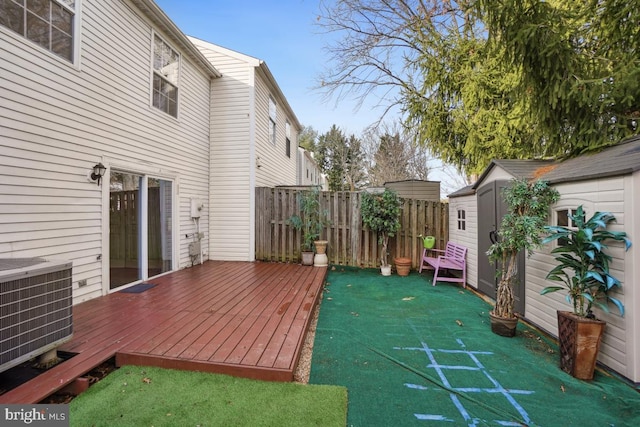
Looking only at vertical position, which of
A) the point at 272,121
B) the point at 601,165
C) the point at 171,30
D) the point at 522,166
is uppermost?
the point at 171,30

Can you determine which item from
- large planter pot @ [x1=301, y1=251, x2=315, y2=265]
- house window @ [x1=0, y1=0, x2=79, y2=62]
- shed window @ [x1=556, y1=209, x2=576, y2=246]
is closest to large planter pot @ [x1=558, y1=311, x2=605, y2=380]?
shed window @ [x1=556, y1=209, x2=576, y2=246]

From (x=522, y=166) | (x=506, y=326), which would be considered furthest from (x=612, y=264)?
(x=522, y=166)

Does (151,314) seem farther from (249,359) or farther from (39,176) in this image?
(39,176)

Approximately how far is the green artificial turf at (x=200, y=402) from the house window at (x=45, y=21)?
387 centimetres

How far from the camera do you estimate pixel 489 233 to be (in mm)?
4488

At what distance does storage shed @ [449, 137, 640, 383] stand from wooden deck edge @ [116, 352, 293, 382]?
2.99 metres

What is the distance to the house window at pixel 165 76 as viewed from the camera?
534 cm

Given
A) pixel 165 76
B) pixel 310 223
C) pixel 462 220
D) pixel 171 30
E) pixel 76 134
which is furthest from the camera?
pixel 310 223

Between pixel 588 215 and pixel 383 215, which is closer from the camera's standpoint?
pixel 588 215

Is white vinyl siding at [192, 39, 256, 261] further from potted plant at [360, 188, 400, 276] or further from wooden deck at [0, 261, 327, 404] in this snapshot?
potted plant at [360, 188, 400, 276]

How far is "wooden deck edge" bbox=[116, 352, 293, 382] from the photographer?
2.31 meters

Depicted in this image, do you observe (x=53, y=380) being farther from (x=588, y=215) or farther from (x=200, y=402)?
(x=588, y=215)

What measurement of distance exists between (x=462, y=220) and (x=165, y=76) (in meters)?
6.89

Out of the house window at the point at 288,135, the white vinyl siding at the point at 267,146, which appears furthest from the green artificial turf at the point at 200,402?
the house window at the point at 288,135
